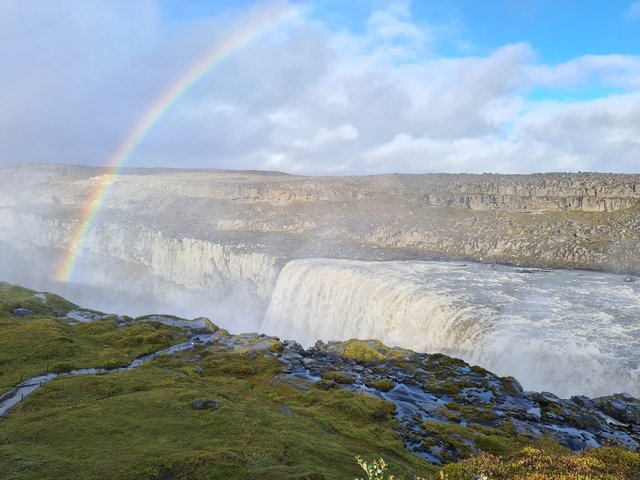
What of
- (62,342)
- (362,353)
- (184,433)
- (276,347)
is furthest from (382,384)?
(62,342)

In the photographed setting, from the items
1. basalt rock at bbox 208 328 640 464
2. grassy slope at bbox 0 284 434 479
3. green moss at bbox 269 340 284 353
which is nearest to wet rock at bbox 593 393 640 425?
basalt rock at bbox 208 328 640 464

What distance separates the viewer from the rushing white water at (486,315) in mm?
24938

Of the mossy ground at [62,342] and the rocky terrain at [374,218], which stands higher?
the rocky terrain at [374,218]

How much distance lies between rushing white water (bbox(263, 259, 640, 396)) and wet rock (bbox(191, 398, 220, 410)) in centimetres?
1855

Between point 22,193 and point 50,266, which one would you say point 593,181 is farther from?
point 22,193

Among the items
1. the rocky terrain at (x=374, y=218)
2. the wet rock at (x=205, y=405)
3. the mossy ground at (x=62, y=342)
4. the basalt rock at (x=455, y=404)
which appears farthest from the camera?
the rocky terrain at (x=374, y=218)

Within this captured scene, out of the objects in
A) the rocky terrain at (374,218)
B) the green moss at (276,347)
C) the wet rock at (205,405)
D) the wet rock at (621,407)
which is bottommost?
the green moss at (276,347)

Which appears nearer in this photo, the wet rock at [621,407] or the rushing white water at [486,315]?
the wet rock at [621,407]

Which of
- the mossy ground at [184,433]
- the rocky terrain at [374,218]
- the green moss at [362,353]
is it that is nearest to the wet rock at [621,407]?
the mossy ground at [184,433]

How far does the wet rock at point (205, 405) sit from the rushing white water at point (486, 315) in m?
18.5

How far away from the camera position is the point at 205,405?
641 inches

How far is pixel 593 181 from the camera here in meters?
64.4

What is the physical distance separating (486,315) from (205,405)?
21.8 meters

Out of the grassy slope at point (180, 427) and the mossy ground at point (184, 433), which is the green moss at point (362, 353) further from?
the mossy ground at point (184, 433)
